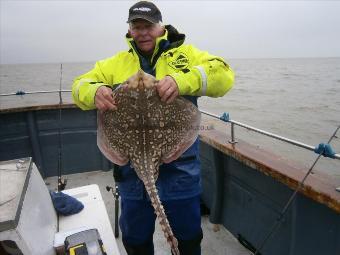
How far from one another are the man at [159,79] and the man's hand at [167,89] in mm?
24

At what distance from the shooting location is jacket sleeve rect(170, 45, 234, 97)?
2.29 metres

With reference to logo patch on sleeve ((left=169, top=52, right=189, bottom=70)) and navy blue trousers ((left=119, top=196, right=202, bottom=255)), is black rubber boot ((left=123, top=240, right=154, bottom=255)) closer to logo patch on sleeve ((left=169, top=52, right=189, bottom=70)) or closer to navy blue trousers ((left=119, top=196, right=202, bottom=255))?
navy blue trousers ((left=119, top=196, right=202, bottom=255))

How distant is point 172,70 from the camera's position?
2633 millimetres

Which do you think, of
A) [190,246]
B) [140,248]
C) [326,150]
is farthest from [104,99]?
[326,150]

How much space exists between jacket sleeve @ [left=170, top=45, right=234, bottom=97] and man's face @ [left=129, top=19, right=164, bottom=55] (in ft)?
1.53

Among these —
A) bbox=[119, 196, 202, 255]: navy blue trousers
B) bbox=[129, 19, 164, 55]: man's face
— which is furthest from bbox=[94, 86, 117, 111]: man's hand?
bbox=[119, 196, 202, 255]: navy blue trousers

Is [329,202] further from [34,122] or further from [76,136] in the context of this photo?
[34,122]

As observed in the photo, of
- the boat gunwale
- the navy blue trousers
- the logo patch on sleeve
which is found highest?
the logo patch on sleeve

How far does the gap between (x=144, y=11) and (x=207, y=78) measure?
752 mm

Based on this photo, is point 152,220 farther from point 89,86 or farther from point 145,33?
point 145,33

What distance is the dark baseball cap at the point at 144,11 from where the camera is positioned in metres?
2.45

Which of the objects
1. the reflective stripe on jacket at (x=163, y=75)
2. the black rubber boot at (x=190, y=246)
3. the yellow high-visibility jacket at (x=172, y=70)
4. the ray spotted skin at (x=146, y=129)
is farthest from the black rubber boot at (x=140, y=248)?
the yellow high-visibility jacket at (x=172, y=70)

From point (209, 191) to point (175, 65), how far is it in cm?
284

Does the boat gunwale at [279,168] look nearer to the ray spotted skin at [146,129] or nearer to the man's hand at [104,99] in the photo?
the ray spotted skin at [146,129]
